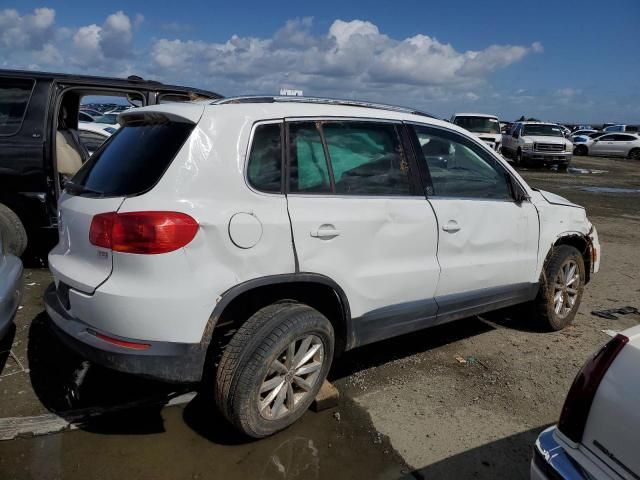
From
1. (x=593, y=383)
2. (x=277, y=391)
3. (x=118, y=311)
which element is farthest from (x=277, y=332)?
(x=593, y=383)

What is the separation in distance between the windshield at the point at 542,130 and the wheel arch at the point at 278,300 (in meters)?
22.6

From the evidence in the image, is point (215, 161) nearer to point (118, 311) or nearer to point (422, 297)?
point (118, 311)

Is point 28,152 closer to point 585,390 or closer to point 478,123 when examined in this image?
point 585,390

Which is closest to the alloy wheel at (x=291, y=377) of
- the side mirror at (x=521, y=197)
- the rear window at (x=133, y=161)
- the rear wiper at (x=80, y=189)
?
the rear window at (x=133, y=161)

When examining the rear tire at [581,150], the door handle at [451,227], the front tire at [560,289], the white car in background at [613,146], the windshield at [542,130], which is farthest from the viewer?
the rear tire at [581,150]

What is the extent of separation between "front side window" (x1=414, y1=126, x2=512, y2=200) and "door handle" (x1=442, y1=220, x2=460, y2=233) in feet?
0.65

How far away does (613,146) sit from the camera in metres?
30.8

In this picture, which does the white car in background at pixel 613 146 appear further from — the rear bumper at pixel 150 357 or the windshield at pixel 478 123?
the rear bumper at pixel 150 357

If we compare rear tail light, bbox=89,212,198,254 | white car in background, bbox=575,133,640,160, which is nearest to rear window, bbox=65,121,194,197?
rear tail light, bbox=89,212,198,254

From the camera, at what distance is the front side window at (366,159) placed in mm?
3104

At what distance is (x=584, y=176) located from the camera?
2033cm

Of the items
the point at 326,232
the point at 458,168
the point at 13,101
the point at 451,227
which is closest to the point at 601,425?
the point at 326,232

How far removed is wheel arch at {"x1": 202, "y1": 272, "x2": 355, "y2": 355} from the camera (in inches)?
102

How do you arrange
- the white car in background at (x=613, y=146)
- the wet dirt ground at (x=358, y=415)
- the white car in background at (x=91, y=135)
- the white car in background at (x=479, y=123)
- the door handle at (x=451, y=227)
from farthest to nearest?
1. the white car in background at (x=613, y=146)
2. the white car in background at (x=479, y=123)
3. the white car in background at (x=91, y=135)
4. the door handle at (x=451, y=227)
5. the wet dirt ground at (x=358, y=415)
